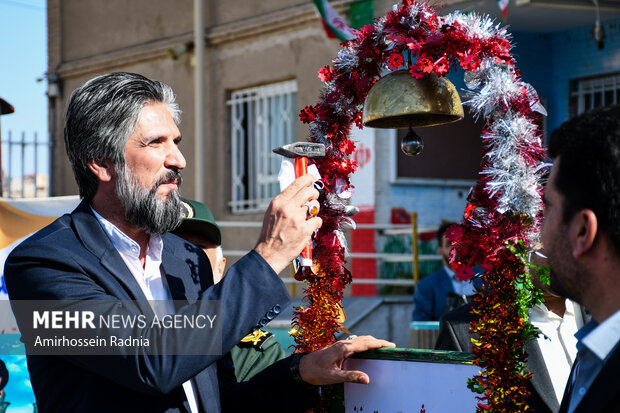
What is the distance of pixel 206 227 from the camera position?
12.1 feet

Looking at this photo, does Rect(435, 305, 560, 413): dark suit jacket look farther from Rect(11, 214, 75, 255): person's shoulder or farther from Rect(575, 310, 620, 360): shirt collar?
Rect(11, 214, 75, 255): person's shoulder

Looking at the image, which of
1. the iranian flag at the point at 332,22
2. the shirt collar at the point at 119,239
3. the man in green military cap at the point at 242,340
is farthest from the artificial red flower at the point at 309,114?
the iranian flag at the point at 332,22

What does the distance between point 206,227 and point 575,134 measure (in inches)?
87.6

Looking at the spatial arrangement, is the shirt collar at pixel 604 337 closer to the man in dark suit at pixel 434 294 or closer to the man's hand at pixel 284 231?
the man's hand at pixel 284 231

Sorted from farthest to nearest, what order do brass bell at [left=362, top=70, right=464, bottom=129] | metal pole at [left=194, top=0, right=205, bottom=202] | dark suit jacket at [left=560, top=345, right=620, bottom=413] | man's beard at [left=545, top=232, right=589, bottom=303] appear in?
metal pole at [left=194, top=0, right=205, bottom=202], brass bell at [left=362, top=70, right=464, bottom=129], man's beard at [left=545, top=232, right=589, bottom=303], dark suit jacket at [left=560, top=345, right=620, bottom=413]

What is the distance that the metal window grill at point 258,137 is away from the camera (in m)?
10.9

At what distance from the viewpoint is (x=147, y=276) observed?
2406mm

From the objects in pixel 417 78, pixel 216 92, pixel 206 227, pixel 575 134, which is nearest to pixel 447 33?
pixel 417 78

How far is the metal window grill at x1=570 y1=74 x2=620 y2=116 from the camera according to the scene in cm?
987

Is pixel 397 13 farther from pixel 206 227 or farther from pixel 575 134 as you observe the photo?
pixel 206 227

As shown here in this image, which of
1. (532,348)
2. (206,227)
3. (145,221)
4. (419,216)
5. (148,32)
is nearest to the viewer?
(145,221)

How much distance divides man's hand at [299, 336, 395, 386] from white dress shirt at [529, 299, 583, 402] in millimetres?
670

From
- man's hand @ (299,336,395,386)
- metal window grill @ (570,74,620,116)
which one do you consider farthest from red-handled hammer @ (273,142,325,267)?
metal window grill @ (570,74,620,116)

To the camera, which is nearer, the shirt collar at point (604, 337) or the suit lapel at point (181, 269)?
the shirt collar at point (604, 337)
